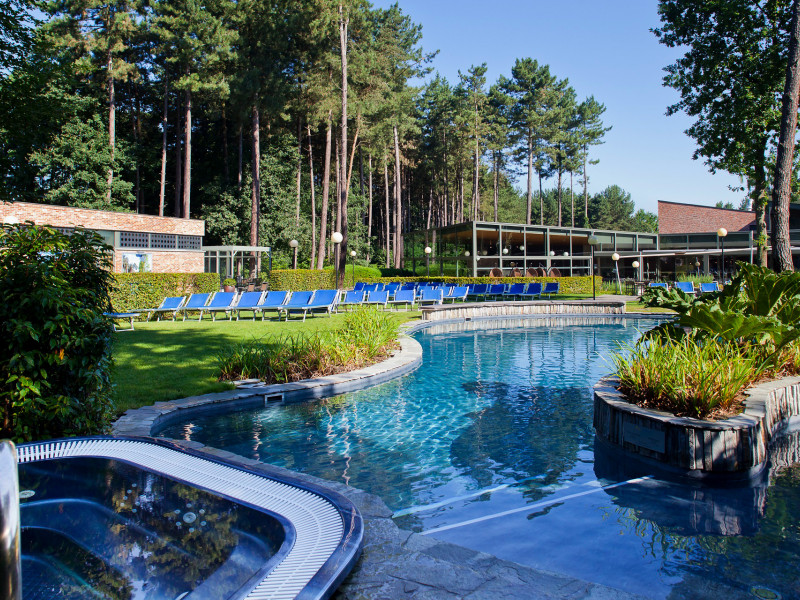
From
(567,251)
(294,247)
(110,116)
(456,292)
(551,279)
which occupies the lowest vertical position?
(456,292)

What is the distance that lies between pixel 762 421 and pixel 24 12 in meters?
19.1

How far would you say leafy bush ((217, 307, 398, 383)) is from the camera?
278 inches

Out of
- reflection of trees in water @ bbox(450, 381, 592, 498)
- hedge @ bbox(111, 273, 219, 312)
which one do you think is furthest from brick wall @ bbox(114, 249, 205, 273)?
reflection of trees in water @ bbox(450, 381, 592, 498)

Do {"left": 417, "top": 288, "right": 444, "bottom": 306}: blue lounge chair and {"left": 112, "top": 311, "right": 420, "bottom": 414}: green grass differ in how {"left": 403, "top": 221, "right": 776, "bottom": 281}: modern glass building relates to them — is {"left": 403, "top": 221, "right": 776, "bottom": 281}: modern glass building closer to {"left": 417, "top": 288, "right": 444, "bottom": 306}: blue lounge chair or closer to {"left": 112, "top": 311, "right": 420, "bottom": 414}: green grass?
{"left": 417, "top": 288, "right": 444, "bottom": 306}: blue lounge chair

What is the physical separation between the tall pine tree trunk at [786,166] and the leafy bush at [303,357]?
648 centimetres

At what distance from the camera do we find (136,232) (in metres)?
23.7

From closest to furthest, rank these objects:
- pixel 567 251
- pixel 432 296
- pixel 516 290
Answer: pixel 432 296
pixel 516 290
pixel 567 251

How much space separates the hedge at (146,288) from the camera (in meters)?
15.9

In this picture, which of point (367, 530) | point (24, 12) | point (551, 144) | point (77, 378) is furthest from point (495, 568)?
point (551, 144)

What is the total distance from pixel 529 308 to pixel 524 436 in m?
12.6

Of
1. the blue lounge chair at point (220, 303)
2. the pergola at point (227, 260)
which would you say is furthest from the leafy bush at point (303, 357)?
the pergola at point (227, 260)

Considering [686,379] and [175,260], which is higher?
[175,260]

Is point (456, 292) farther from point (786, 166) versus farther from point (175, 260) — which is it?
point (175, 260)

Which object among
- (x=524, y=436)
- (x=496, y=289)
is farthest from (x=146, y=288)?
(x=524, y=436)
